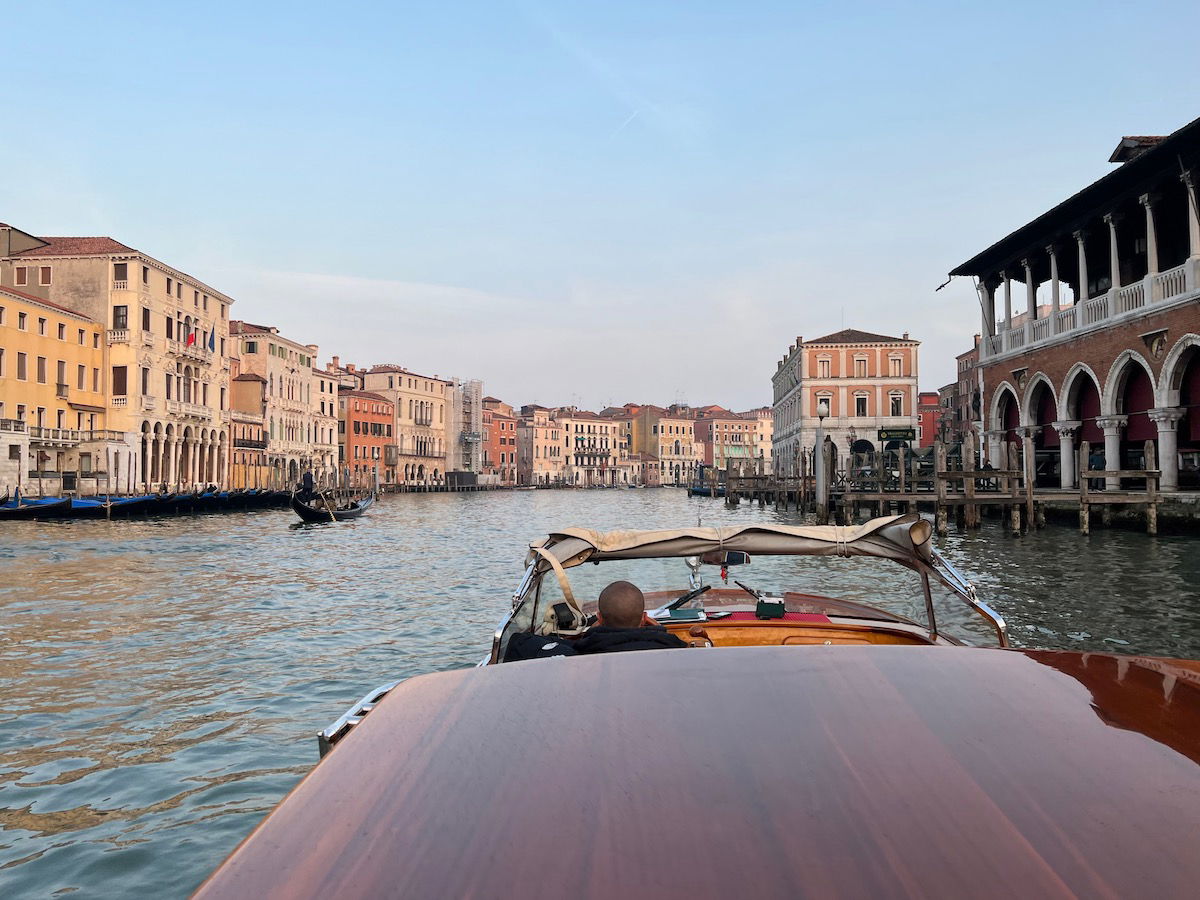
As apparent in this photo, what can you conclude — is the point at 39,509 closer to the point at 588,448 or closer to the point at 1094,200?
the point at 1094,200

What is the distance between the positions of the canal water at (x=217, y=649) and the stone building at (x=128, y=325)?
2241cm

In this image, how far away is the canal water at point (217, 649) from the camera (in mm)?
4066

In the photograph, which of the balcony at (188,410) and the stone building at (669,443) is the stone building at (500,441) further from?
the balcony at (188,410)

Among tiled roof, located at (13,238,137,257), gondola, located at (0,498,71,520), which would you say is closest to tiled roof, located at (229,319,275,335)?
tiled roof, located at (13,238,137,257)

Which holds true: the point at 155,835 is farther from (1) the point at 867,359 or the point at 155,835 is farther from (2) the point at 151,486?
(1) the point at 867,359

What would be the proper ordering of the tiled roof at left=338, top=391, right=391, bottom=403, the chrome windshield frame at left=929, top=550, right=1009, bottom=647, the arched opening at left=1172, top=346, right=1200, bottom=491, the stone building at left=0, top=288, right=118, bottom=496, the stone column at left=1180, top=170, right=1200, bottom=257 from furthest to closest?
1. the tiled roof at left=338, top=391, right=391, bottom=403
2. the stone building at left=0, top=288, right=118, bottom=496
3. the arched opening at left=1172, top=346, right=1200, bottom=491
4. the stone column at left=1180, top=170, right=1200, bottom=257
5. the chrome windshield frame at left=929, top=550, right=1009, bottom=647

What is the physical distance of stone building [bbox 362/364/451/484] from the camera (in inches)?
3196

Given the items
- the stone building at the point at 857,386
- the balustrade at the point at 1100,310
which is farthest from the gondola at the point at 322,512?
the stone building at the point at 857,386

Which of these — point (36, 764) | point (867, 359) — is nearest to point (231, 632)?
point (36, 764)

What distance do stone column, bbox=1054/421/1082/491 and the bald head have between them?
68.5 feet

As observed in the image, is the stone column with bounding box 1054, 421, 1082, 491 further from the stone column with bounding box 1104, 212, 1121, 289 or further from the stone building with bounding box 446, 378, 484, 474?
the stone building with bounding box 446, 378, 484, 474

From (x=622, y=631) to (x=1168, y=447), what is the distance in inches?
737

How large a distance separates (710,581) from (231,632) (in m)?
4.95

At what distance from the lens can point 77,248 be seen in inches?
1566
